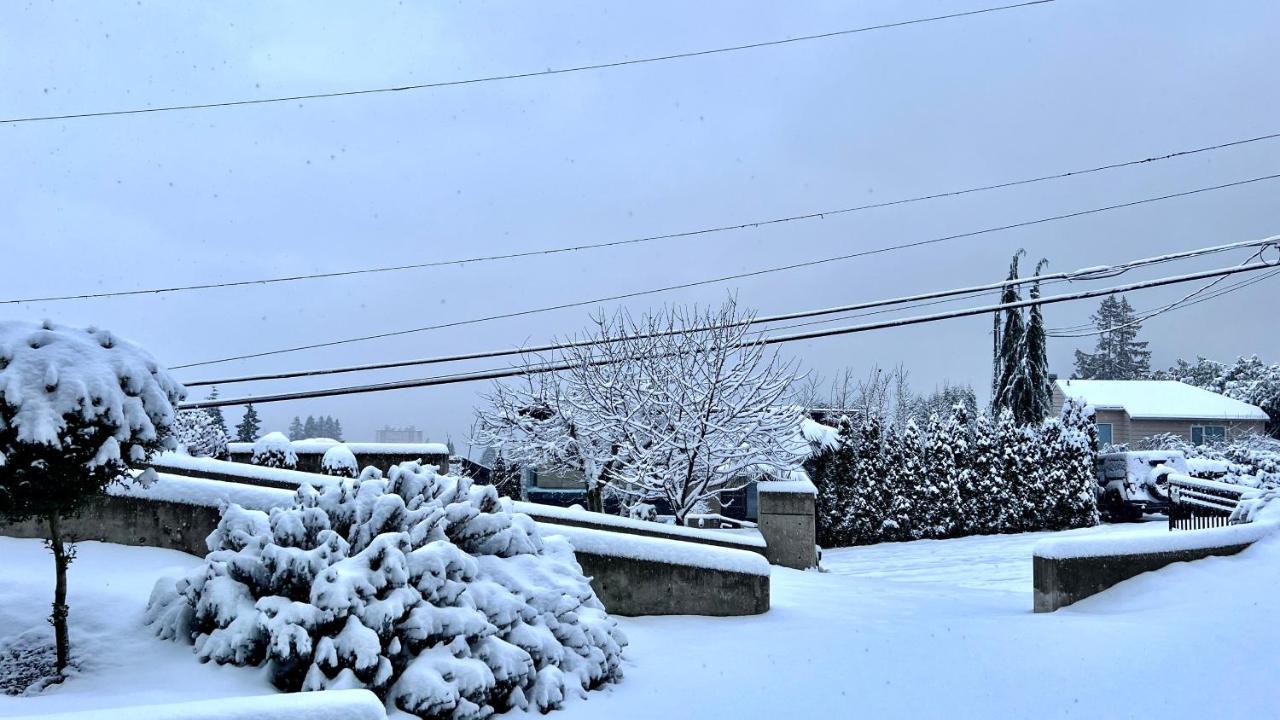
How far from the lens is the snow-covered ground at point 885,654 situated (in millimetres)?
6016

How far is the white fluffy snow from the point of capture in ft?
28.5

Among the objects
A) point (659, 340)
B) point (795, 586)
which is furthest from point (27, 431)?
point (659, 340)

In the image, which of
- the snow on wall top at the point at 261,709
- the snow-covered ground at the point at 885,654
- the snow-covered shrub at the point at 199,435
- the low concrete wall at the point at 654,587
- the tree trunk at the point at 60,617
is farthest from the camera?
the snow-covered shrub at the point at 199,435

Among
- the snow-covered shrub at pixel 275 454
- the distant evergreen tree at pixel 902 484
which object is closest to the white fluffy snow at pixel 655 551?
the snow-covered shrub at pixel 275 454

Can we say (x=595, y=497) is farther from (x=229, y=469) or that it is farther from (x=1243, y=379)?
(x=1243, y=379)

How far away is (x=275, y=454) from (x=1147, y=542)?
12003 millimetres

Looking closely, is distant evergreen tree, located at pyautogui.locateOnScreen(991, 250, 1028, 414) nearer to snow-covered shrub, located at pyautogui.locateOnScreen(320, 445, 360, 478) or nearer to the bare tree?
the bare tree

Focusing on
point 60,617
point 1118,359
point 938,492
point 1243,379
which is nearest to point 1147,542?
point 60,617

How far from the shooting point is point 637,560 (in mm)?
8695

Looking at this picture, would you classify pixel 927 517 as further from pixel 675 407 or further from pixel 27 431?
pixel 27 431

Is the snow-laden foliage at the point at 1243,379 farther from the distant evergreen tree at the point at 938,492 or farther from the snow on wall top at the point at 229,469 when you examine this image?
the snow on wall top at the point at 229,469

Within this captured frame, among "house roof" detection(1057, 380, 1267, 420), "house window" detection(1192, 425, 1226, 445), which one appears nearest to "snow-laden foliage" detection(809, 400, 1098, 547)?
"house roof" detection(1057, 380, 1267, 420)

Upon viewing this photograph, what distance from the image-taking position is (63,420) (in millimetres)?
5797

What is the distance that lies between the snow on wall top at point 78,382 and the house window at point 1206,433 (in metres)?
45.1
